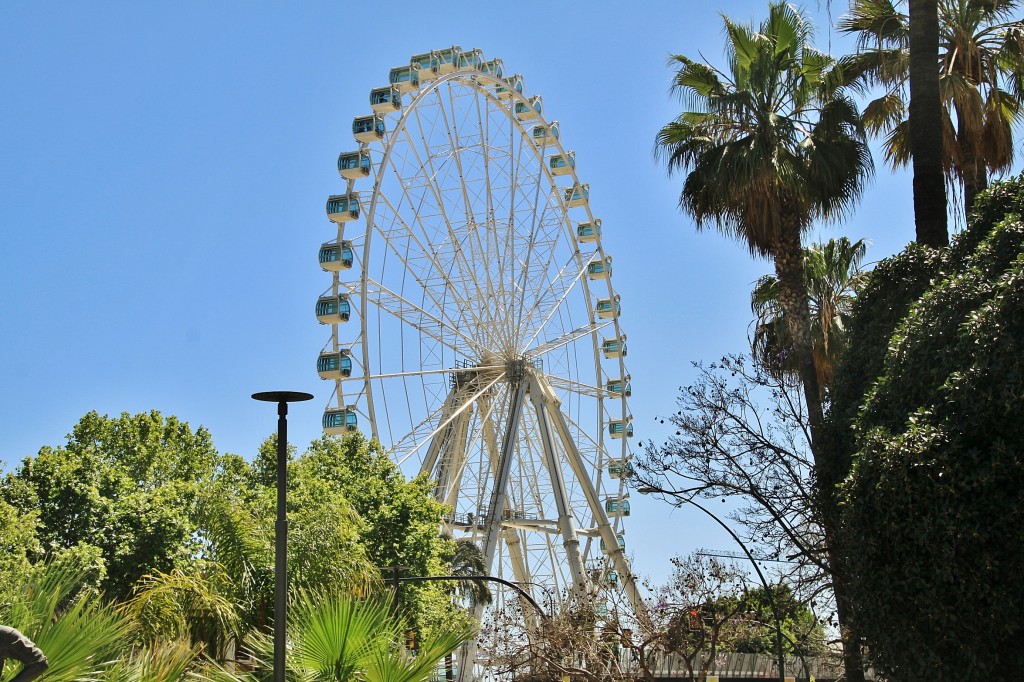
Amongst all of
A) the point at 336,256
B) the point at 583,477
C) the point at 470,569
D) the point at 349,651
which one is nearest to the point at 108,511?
the point at 336,256

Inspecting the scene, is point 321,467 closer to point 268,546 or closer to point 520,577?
point 520,577

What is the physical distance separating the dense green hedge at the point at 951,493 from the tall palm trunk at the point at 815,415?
1242 millimetres

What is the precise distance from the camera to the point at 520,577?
40.6 meters

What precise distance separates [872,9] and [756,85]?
2.19 meters

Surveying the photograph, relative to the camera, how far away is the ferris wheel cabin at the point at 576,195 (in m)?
42.7

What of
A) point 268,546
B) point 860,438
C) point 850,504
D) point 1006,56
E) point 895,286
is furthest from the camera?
point 1006,56

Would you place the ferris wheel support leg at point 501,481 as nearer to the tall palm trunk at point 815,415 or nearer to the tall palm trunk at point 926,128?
the tall palm trunk at point 815,415

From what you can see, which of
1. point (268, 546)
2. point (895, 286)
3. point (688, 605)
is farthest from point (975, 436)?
point (268, 546)

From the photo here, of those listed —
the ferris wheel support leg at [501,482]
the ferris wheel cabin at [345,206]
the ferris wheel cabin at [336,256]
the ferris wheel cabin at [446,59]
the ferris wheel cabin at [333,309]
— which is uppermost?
the ferris wheel cabin at [446,59]

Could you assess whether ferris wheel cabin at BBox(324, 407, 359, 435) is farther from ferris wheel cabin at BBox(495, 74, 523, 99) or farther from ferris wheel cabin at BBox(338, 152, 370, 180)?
ferris wheel cabin at BBox(495, 74, 523, 99)

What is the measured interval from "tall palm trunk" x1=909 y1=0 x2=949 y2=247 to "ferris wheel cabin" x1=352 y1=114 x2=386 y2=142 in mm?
20532

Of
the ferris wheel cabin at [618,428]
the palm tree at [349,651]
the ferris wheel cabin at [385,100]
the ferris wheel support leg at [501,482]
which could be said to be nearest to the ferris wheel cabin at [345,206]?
the ferris wheel cabin at [385,100]

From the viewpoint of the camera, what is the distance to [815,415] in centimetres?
1697

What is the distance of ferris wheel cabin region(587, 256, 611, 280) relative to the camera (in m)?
44.3
